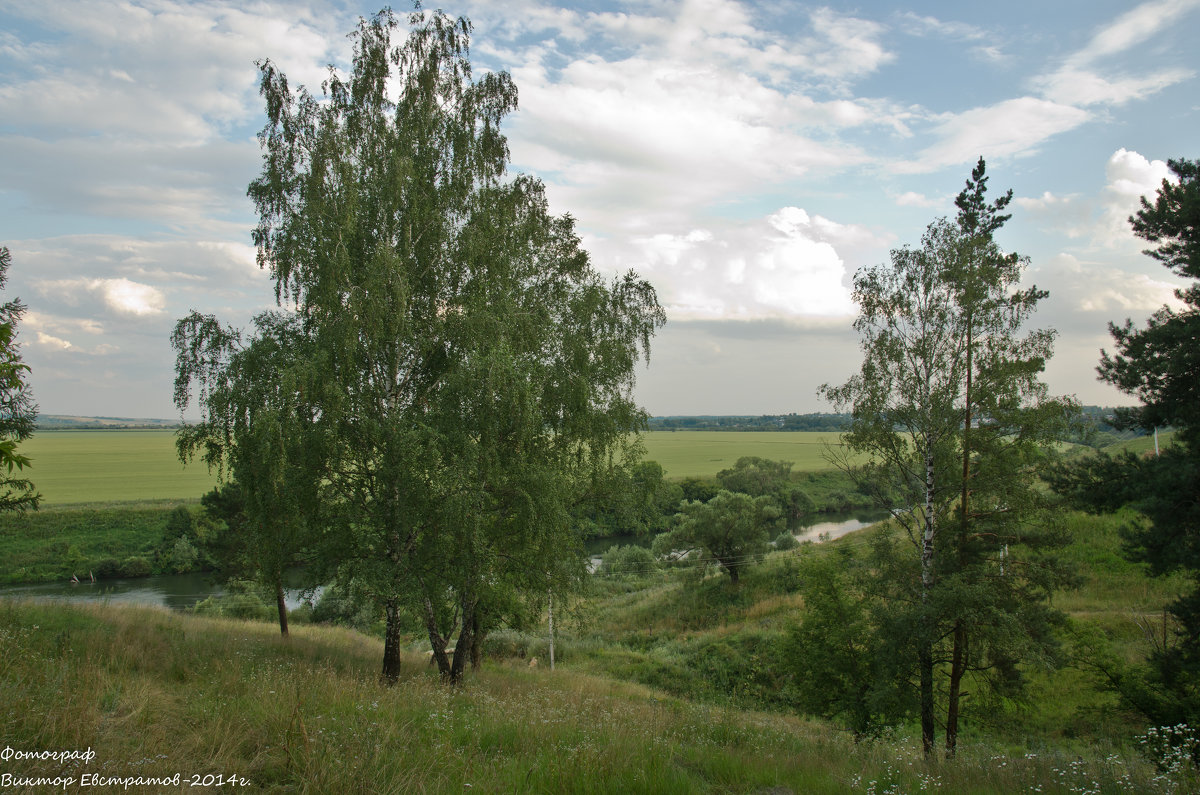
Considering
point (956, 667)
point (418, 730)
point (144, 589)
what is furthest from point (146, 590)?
point (956, 667)

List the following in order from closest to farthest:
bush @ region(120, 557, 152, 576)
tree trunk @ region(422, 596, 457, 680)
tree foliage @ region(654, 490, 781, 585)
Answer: tree trunk @ region(422, 596, 457, 680) < tree foliage @ region(654, 490, 781, 585) < bush @ region(120, 557, 152, 576)

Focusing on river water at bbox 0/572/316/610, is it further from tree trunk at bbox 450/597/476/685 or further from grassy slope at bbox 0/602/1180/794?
grassy slope at bbox 0/602/1180/794

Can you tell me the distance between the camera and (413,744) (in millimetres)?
5316

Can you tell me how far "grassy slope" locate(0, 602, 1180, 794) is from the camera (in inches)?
174

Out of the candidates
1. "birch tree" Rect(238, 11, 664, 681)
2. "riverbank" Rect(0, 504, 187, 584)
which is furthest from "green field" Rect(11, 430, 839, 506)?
"birch tree" Rect(238, 11, 664, 681)

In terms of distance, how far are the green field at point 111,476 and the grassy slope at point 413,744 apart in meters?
41.7

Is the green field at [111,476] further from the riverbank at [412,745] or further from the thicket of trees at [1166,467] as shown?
the thicket of trees at [1166,467]

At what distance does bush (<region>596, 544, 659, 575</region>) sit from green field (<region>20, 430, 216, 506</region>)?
29572 mm

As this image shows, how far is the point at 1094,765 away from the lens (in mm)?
5977

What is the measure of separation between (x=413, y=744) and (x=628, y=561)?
37685 millimetres

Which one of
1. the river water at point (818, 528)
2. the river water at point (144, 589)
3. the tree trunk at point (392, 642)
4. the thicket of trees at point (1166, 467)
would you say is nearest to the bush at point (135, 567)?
the river water at point (144, 589)

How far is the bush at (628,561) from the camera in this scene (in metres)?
40.1

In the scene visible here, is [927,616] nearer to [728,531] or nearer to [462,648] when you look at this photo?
[462,648]

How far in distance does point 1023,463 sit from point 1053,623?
306 centimetres
